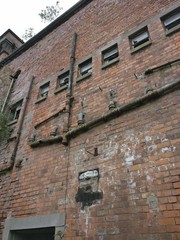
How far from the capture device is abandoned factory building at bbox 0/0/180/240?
3293 mm

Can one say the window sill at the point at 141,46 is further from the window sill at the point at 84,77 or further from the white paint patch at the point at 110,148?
the white paint patch at the point at 110,148

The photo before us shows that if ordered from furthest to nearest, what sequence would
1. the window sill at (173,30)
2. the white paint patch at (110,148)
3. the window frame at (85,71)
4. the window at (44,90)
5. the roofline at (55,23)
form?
the roofline at (55,23) → the window at (44,90) → the window frame at (85,71) → the window sill at (173,30) → the white paint patch at (110,148)

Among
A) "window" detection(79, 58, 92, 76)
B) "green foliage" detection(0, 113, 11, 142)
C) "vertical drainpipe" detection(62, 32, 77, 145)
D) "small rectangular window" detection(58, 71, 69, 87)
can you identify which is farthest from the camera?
"green foliage" detection(0, 113, 11, 142)

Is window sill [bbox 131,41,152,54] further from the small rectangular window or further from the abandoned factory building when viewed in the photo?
the small rectangular window

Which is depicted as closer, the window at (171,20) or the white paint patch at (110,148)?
the white paint patch at (110,148)

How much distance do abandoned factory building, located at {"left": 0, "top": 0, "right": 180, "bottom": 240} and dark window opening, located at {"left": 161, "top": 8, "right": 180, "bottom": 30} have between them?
3 centimetres

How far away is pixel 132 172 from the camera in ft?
11.7

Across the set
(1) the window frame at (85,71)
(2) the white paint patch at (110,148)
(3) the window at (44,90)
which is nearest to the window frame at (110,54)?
(1) the window frame at (85,71)

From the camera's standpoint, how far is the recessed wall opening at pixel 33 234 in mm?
4465

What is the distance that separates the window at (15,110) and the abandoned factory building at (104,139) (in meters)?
0.56

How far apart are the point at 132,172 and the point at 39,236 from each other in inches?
122

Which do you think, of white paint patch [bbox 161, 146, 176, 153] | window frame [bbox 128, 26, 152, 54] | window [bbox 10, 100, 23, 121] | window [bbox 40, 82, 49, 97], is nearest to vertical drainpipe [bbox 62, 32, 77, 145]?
window [bbox 40, 82, 49, 97]

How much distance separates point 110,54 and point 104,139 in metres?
3.01

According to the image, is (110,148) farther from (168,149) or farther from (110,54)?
(110,54)
